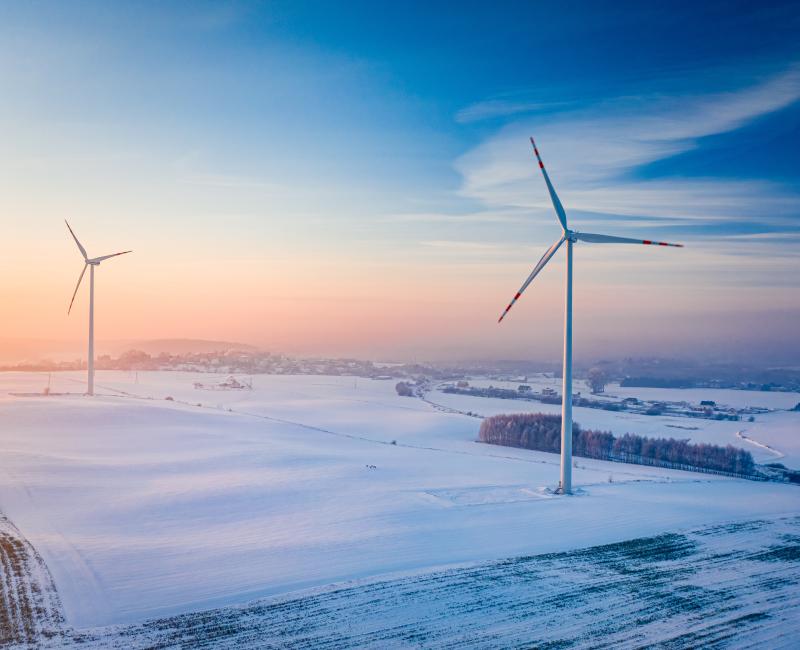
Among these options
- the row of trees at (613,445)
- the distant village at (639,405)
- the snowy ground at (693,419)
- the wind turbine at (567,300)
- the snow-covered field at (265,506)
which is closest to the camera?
the snow-covered field at (265,506)

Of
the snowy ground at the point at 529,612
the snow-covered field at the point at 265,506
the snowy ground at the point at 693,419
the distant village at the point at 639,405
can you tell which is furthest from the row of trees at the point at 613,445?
the snowy ground at the point at 529,612

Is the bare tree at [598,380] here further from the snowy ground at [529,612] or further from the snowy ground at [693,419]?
the snowy ground at [529,612]

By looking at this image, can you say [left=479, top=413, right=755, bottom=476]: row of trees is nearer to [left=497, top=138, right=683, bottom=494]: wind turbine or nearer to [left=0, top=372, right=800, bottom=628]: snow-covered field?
[left=0, top=372, right=800, bottom=628]: snow-covered field

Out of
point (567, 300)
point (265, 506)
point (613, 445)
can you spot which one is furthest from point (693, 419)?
point (265, 506)

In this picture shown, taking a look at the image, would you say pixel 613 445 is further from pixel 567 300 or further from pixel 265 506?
pixel 265 506

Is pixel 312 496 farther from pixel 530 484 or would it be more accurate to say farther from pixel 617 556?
pixel 617 556

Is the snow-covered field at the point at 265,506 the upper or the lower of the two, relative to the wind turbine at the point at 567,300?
lower
